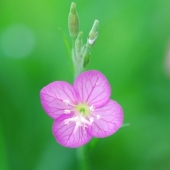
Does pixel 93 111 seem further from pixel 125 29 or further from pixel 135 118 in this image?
pixel 125 29

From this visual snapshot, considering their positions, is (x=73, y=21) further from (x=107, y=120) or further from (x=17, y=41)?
(x=17, y=41)

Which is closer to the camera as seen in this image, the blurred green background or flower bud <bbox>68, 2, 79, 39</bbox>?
flower bud <bbox>68, 2, 79, 39</bbox>

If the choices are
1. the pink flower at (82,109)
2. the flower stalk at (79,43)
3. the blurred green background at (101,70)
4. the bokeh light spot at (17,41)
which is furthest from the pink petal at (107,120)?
the bokeh light spot at (17,41)

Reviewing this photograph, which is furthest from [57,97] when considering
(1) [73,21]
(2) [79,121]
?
(1) [73,21]

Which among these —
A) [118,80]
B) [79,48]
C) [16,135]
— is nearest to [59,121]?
[79,48]

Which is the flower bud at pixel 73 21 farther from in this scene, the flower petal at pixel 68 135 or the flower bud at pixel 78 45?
the flower petal at pixel 68 135

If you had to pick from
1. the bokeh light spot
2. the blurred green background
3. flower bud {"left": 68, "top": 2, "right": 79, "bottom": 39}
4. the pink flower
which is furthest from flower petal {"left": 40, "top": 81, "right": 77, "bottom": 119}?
the bokeh light spot

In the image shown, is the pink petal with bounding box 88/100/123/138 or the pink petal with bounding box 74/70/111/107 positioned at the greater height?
the pink petal with bounding box 74/70/111/107

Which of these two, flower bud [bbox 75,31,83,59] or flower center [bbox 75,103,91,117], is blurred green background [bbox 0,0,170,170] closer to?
flower center [bbox 75,103,91,117]
